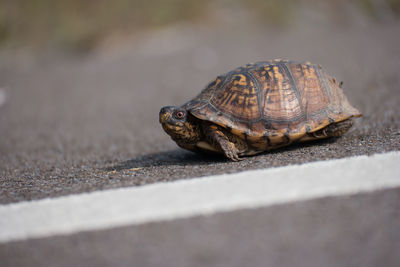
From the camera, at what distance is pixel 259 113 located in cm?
326

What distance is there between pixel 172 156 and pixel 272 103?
1.14 metres

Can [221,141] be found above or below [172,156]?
above

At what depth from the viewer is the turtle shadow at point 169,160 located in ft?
11.2

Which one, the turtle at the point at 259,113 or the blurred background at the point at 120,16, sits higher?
the blurred background at the point at 120,16

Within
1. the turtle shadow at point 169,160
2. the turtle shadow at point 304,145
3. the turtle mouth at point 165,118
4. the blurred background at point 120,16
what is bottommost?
the turtle shadow at point 169,160

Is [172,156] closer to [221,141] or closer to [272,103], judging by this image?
[221,141]

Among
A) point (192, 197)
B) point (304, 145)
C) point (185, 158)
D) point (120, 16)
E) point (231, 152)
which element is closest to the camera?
point (192, 197)

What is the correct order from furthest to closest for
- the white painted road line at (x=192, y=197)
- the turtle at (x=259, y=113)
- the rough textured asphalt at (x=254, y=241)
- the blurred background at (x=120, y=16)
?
1. the blurred background at (x=120, y=16)
2. the turtle at (x=259, y=113)
3. the white painted road line at (x=192, y=197)
4. the rough textured asphalt at (x=254, y=241)

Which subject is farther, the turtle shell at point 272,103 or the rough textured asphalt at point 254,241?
the turtle shell at point 272,103

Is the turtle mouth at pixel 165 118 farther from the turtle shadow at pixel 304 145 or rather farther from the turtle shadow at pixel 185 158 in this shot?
the turtle shadow at pixel 304 145

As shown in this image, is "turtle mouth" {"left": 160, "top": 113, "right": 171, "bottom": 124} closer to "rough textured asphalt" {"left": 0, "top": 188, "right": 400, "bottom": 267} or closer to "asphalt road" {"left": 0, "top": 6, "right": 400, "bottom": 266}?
"asphalt road" {"left": 0, "top": 6, "right": 400, "bottom": 266}

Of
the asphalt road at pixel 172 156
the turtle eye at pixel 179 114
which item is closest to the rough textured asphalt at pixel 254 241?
the asphalt road at pixel 172 156

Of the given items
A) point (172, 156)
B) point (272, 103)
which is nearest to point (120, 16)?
point (172, 156)

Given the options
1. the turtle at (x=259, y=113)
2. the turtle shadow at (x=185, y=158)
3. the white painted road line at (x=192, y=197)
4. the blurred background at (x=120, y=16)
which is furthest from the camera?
the blurred background at (x=120, y=16)
